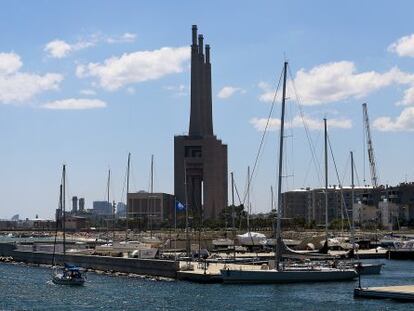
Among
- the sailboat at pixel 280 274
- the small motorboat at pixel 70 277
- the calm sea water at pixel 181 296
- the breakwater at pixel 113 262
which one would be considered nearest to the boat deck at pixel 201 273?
the calm sea water at pixel 181 296

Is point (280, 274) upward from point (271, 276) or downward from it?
upward

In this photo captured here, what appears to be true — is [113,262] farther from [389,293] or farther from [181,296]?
[389,293]

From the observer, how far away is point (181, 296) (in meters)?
67.9

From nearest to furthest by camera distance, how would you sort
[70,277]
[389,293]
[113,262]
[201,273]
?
1. [389,293]
2. [201,273]
3. [70,277]
4. [113,262]

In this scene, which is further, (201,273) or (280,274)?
(201,273)

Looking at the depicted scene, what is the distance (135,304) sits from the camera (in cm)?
6341

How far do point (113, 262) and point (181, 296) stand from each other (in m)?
29.1

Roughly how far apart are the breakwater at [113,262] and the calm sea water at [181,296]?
243 cm

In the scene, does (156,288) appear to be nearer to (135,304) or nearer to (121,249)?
(135,304)

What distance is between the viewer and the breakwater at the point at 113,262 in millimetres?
84750

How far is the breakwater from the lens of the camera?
84750mm

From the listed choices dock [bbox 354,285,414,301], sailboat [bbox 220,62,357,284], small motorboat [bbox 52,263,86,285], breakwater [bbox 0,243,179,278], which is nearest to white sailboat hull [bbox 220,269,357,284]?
sailboat [bbox 220,62,357,284]

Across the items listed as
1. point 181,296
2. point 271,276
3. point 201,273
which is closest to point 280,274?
point 271,276

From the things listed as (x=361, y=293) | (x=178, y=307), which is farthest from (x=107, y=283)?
(x=361, y=293)
